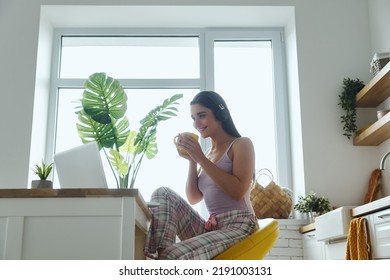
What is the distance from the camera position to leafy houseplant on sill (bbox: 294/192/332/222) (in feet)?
11.2

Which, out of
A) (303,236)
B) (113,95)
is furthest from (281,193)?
(113,95)

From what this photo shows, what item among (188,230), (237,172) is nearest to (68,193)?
(188,230)

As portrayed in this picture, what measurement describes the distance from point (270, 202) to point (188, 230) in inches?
64.9

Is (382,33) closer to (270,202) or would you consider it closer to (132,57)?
(270,202)

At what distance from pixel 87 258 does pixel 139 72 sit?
9.05 feet

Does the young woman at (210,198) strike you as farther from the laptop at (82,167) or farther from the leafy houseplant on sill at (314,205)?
the leafy houseplant on sill at (314,205)

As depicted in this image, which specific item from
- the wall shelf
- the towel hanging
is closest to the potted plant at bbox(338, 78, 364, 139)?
the wall shelf

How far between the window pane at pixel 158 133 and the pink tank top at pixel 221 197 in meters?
1.76

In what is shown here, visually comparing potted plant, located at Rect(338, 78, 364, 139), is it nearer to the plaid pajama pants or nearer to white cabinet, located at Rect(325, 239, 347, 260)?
white cabinet, located at Rect(325, 239, 347, 260)

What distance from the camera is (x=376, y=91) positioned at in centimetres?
342

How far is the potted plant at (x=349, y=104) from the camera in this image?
11.9 feet

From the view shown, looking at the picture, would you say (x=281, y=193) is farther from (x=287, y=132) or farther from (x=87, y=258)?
(x=87, y=258)

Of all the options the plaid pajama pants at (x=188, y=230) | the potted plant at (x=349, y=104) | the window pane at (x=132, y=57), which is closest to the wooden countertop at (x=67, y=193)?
the plaid pajama pants at (x=188, y=230)
